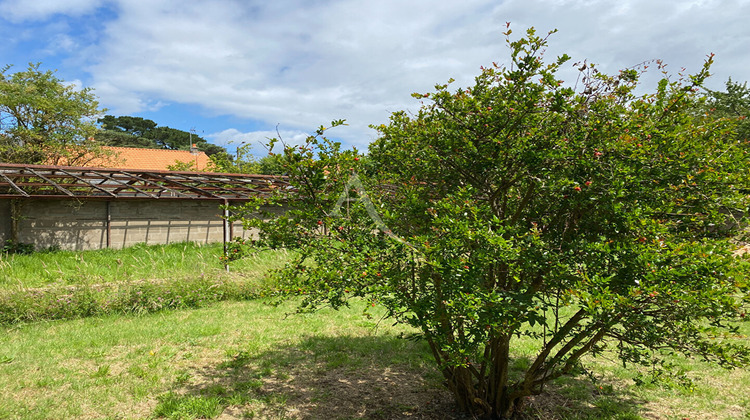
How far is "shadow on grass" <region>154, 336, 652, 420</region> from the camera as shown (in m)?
→ 4.48

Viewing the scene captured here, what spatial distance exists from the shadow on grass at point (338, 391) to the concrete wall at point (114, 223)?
8584 millimetres

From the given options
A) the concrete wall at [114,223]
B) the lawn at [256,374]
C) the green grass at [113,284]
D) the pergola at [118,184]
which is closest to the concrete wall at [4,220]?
the concrete wall at [114,223]

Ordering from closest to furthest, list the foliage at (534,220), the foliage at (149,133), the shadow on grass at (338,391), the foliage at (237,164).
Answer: the foliage at (534,220) → the shadow on grass at (338,391) → the foliage at (237,164) → the foliage at (149,133)

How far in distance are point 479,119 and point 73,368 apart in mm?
5508

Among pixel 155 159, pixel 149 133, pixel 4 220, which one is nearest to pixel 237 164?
pixel 155 159

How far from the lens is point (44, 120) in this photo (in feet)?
62.6

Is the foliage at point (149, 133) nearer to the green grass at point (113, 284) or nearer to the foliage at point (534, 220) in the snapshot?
the green grass at point (113, 284)

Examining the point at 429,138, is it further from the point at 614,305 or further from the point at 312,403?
the point at 312,403

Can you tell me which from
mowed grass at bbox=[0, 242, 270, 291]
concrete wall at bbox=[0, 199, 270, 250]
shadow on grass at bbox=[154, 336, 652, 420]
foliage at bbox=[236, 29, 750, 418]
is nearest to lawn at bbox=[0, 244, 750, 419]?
shadow on grass at bbox=[154, 336, 652, 420]

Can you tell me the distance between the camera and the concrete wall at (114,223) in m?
13.2

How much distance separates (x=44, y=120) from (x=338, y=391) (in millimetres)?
20299

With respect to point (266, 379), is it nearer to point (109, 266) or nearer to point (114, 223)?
point (109, 266)

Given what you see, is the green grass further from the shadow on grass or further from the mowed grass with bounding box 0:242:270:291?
the shadow on grass

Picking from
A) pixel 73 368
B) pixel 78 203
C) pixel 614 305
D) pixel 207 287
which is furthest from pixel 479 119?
pixel 78 203
